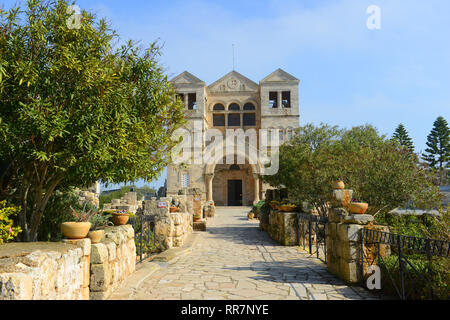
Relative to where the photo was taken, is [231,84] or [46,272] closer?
[46,272]

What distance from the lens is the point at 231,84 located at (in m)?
37.6

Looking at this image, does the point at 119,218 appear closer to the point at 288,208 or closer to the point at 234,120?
the point at 288,208

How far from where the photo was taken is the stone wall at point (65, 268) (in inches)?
104

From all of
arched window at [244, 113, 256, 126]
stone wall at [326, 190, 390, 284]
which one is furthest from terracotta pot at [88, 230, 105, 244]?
arched window at [244, 113, 256, 126]

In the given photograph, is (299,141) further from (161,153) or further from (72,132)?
(72,132)

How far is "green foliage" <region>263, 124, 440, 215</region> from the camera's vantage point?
9414 mm

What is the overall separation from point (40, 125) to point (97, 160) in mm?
988

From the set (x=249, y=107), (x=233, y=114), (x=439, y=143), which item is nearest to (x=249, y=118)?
(x=249, y=107)

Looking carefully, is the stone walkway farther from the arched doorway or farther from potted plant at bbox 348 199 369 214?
the arched doorway

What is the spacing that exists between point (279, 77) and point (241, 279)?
32.3 metres

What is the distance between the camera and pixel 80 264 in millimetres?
4012

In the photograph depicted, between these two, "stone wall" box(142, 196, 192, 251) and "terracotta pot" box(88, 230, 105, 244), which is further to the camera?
"stone wall" box(142, 196, 192, 251)

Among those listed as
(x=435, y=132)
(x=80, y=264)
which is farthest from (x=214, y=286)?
(x=435, y=132)

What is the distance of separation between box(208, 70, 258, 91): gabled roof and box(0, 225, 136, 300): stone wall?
1305 inches
